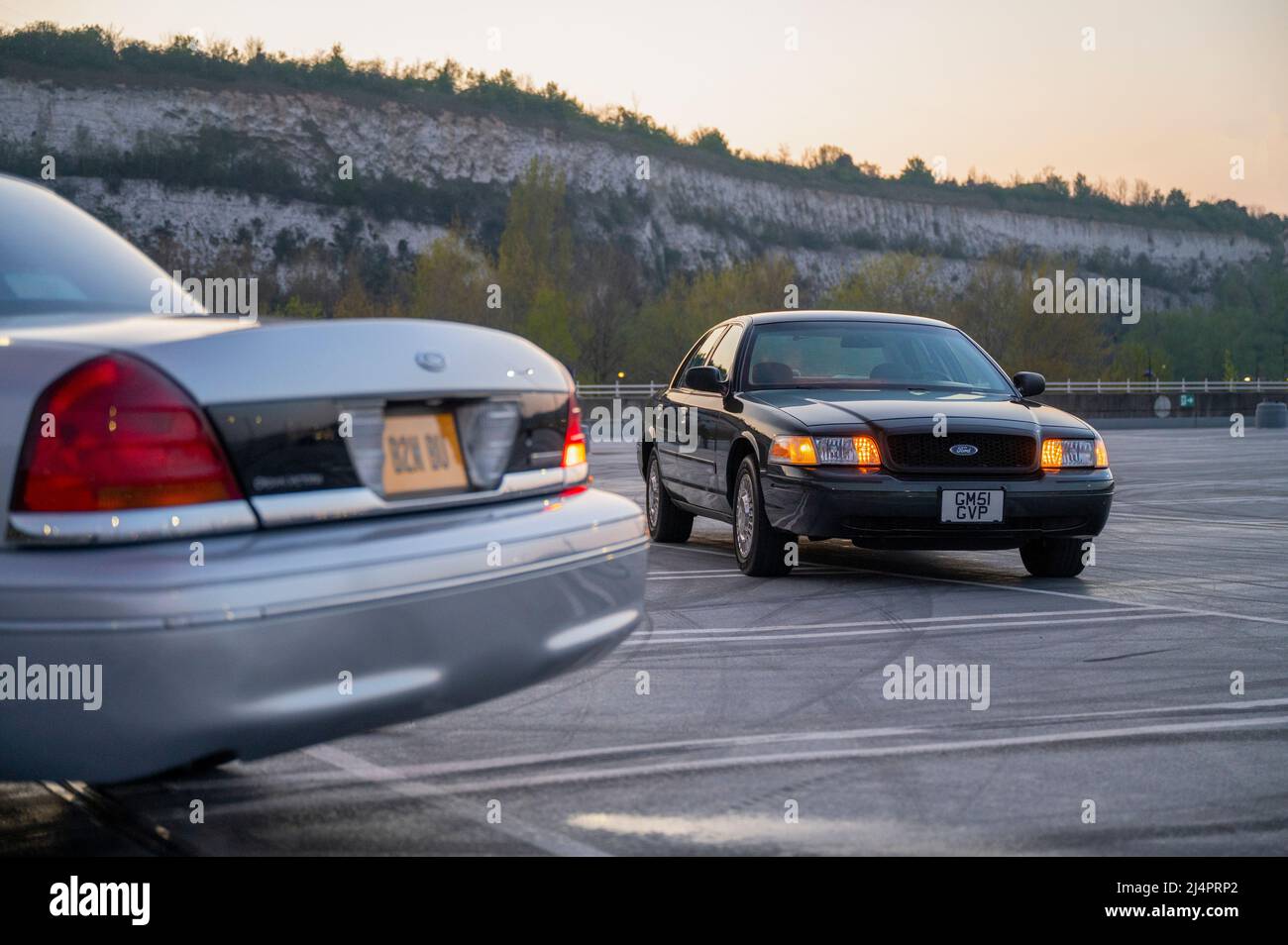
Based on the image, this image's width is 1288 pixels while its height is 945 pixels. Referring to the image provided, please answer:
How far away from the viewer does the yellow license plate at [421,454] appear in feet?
10.4

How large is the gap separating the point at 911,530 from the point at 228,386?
17.3 feet

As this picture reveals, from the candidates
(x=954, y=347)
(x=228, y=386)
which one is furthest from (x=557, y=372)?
(x=954, y=347)

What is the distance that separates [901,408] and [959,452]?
1.52 ft

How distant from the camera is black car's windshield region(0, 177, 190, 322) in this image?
348 cm

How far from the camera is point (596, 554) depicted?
142 inches

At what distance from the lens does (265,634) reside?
107 inches

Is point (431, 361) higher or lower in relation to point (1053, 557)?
higher

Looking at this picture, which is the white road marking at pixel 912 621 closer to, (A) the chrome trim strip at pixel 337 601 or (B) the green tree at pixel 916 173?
(A) the chrome trim strip at pixel 337 601

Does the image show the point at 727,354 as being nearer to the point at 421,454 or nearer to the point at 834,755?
the point at 834,755

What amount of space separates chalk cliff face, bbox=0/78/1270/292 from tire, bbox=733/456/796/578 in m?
76.9

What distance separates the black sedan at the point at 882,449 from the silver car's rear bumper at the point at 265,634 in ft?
14.5

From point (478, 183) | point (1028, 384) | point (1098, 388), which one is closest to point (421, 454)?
point (1028, 384)

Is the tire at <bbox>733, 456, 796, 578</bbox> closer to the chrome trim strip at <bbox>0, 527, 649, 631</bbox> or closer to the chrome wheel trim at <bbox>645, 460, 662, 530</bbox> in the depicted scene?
A: the chrome wheel trim at <bbox>645, 460, 662, 530</bbox>
